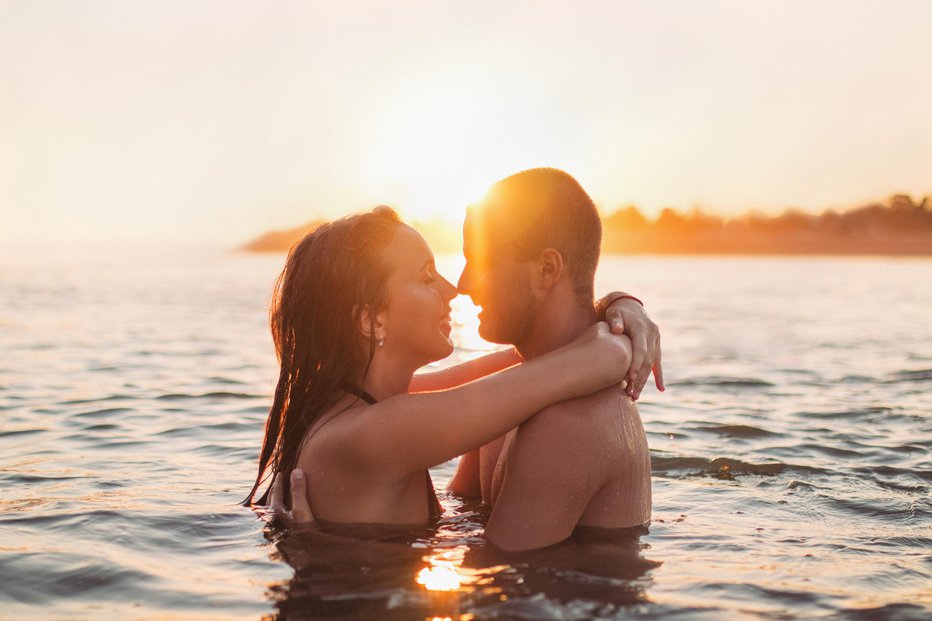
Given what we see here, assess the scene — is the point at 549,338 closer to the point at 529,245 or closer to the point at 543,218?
the point at 529,245

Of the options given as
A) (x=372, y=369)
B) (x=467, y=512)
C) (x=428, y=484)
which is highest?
(x=372, y=369)

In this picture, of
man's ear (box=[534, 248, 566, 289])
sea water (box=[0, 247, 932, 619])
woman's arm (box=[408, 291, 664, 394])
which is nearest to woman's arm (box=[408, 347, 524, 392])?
woman's arm (box=[408, 291, 664, 394])

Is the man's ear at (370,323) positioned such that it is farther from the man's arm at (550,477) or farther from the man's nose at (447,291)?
the man's arm at (550,477)

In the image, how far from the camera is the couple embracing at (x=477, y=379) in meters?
4.42

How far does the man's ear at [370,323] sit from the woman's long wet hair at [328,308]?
0.02m

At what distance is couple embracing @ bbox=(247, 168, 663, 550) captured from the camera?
442cm

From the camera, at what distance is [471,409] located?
4.33m

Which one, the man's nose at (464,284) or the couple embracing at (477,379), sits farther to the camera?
the man's nose at (464,284)

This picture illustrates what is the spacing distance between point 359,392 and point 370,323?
339 mm

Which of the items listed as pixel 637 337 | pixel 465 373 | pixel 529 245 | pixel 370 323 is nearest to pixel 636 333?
pixel 637 337

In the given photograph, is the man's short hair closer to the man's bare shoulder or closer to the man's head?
the man's head

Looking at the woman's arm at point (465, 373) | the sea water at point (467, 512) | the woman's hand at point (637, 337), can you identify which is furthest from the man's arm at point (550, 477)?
the woman's arm at point (465, 373)

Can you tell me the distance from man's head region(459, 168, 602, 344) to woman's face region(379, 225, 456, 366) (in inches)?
8.5

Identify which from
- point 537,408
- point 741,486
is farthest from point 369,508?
point 741,486
